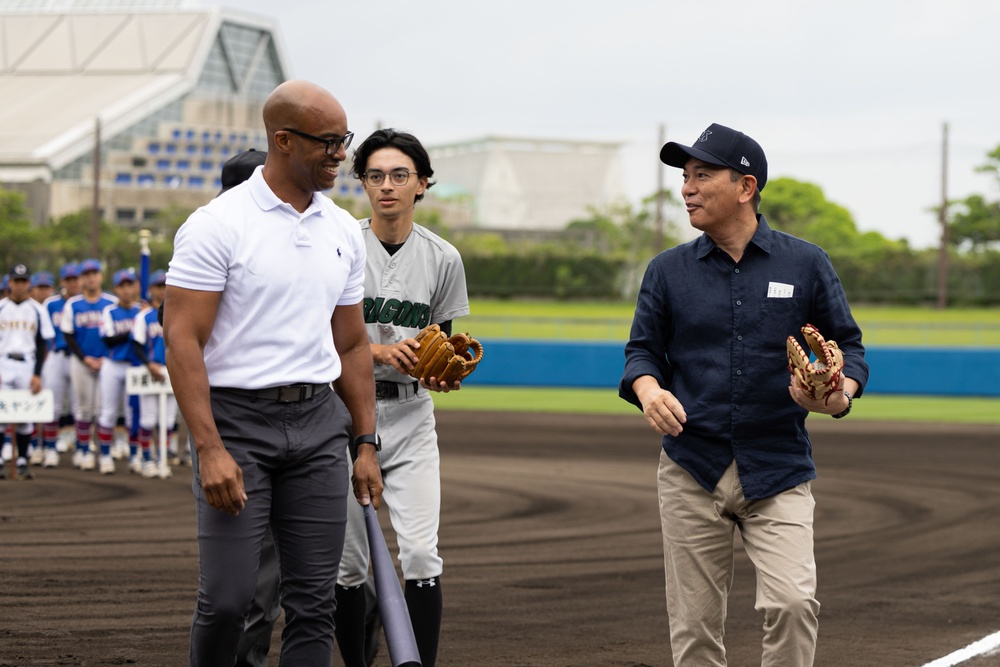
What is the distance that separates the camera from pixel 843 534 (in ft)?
34.9

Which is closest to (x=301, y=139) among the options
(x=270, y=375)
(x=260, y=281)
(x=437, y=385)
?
(x=260, y=281)

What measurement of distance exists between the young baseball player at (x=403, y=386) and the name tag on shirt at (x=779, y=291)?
1380mm

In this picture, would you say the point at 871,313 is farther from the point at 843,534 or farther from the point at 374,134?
the point at 374,134

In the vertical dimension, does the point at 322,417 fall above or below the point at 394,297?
below

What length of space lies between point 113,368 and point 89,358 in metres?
0.52

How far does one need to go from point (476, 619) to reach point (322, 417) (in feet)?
10.5

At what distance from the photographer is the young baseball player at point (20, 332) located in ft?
46.3

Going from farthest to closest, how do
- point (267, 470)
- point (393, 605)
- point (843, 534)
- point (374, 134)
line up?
point (843, 534), point (374, 134), point (393, 605), point (267, 470)

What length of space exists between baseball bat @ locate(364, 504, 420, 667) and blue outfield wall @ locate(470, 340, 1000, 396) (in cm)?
2580

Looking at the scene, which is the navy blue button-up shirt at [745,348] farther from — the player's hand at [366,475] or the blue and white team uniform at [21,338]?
the blue and white team uniform at [21,338]

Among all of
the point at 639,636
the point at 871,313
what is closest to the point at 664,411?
the point at 639,636

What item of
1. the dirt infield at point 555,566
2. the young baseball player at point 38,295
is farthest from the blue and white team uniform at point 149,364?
the young baseball player at point 38,295

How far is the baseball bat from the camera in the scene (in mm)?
4371

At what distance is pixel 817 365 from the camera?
4.36m
